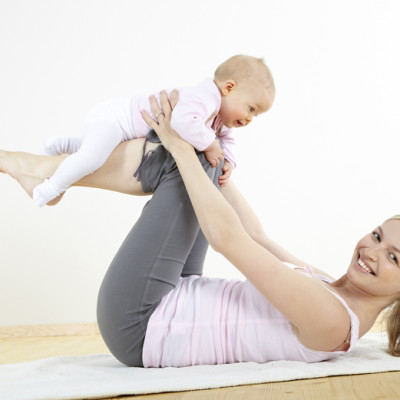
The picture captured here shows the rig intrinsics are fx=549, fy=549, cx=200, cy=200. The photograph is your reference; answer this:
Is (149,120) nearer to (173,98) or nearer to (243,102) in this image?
(173,98)

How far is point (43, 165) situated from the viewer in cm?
185

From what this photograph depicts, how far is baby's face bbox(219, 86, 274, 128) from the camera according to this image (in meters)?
1.82

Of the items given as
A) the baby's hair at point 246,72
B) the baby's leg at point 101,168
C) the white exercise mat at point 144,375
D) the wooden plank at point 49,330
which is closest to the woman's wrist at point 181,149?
the baby's leg at point 101,168

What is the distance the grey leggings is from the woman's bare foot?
0.44 metres

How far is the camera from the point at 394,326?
1.65 metres

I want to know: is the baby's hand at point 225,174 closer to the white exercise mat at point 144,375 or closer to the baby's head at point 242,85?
the baby's head at point 242,85

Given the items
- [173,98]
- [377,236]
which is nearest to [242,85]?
[173,98]

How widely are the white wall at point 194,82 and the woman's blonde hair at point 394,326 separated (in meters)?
2.09

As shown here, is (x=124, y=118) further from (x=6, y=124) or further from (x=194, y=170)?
(x=6, y=124)

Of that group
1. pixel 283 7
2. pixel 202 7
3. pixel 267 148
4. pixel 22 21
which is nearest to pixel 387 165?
pixel 267 148

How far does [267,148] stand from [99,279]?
1460 millimetres

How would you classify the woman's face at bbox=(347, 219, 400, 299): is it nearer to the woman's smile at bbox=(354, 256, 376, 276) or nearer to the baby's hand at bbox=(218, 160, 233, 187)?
the woman's smile at bbox=(354, 256, 376, 276)

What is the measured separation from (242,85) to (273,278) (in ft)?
2.45

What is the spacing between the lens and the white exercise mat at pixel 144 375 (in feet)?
4.05
